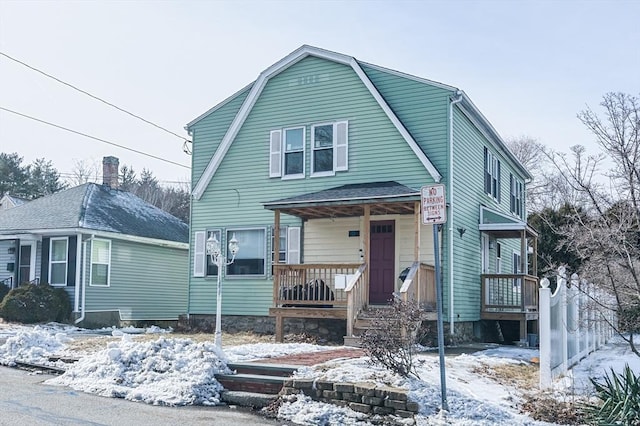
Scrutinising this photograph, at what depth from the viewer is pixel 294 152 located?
18.5m

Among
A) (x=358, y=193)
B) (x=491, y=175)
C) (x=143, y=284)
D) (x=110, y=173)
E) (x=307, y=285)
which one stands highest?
(x=110, y=173)

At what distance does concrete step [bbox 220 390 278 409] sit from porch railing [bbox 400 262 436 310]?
5159 mm

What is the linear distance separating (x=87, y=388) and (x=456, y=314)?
9.20m

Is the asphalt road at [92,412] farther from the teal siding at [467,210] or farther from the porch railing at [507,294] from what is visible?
the porch railing at [507,294]

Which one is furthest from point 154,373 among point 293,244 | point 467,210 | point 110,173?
point 110,173

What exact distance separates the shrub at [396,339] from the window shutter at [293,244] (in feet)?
29.1

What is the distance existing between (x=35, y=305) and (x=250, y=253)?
6.92 metres

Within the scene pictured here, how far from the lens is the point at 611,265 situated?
9273mm

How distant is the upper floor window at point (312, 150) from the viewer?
17672 millimetres

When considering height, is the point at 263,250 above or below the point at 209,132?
below

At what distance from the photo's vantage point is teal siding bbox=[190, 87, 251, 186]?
20000 mm

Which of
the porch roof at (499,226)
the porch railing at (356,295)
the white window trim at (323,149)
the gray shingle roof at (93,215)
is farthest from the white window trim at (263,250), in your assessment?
the porch roof at (499,226)

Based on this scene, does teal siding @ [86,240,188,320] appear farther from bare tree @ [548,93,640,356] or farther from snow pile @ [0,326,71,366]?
bare tree @ [548,93,640,356]

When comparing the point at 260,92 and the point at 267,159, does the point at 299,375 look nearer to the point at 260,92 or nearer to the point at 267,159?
the point at 267,159
